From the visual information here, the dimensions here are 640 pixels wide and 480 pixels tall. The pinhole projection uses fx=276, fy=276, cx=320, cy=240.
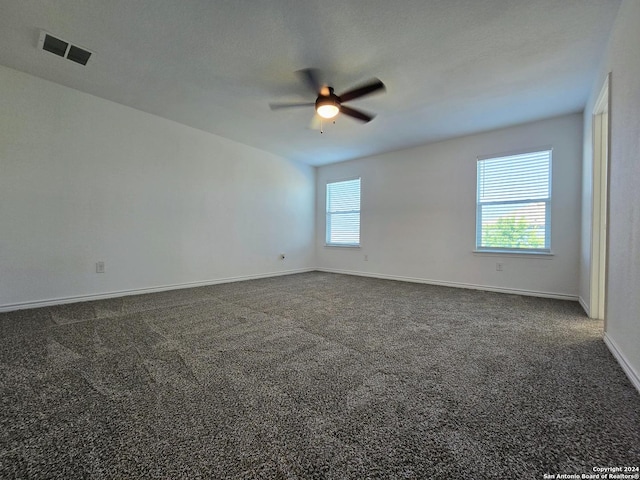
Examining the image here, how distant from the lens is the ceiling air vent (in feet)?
7.91

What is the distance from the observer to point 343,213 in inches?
245

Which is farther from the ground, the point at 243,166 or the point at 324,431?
the point at 243,166

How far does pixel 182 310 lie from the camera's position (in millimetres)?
3131

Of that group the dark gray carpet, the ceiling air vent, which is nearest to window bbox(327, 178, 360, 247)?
the dark gray carpet

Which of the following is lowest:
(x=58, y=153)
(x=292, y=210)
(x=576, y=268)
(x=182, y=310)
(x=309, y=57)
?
(x=182, y=310)

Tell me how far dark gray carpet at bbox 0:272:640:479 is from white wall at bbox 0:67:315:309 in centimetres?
75


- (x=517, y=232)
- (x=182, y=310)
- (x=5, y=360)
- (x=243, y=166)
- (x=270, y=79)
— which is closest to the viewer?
(x=5, y=360)

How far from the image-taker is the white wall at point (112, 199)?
9.81 feet

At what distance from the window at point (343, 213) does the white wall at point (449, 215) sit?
16 centimetres

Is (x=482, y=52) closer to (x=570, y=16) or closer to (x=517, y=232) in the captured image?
(x=570, y=16)

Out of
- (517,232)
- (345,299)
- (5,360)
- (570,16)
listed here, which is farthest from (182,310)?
(517,232)

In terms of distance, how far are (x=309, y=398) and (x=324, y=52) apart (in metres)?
2.72

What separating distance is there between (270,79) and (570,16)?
2545mm

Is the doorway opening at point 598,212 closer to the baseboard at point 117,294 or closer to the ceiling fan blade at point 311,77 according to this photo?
the ceiling fan blade at point 311,77
